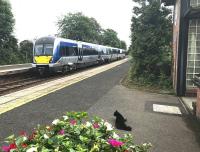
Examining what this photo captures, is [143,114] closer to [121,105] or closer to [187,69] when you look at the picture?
[121,105]

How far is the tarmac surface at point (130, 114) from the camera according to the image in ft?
23.9

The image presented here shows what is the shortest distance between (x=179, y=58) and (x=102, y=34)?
89.5 meters

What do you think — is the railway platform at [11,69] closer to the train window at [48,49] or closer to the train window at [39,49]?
the train window at [39,49]

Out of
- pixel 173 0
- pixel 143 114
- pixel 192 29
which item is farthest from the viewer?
pixel 173 0

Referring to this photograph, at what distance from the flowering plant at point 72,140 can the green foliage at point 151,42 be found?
1380cm

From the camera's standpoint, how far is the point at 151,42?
1788 centimetres

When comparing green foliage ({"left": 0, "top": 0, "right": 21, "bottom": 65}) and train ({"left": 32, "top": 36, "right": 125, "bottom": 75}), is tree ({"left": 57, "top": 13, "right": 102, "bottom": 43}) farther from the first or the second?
train ({"left": 32, "top": 36, "right": 125, "bottom": 75})

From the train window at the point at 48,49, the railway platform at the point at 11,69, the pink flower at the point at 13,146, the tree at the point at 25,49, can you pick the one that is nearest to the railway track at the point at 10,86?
the railway platform at the point at 11,69

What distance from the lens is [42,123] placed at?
8.20m

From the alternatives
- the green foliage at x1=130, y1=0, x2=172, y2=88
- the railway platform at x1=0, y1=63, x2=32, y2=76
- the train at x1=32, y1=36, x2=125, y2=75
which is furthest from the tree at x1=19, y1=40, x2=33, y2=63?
the green foliage at x1=130, y1=0, x2=172, y2=88

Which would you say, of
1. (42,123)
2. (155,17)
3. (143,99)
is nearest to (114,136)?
(42,123)

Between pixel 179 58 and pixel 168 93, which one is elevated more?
pixel 179 58

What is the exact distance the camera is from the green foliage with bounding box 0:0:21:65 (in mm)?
40562

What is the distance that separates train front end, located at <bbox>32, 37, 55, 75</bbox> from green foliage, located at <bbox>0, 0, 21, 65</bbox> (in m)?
19.7
